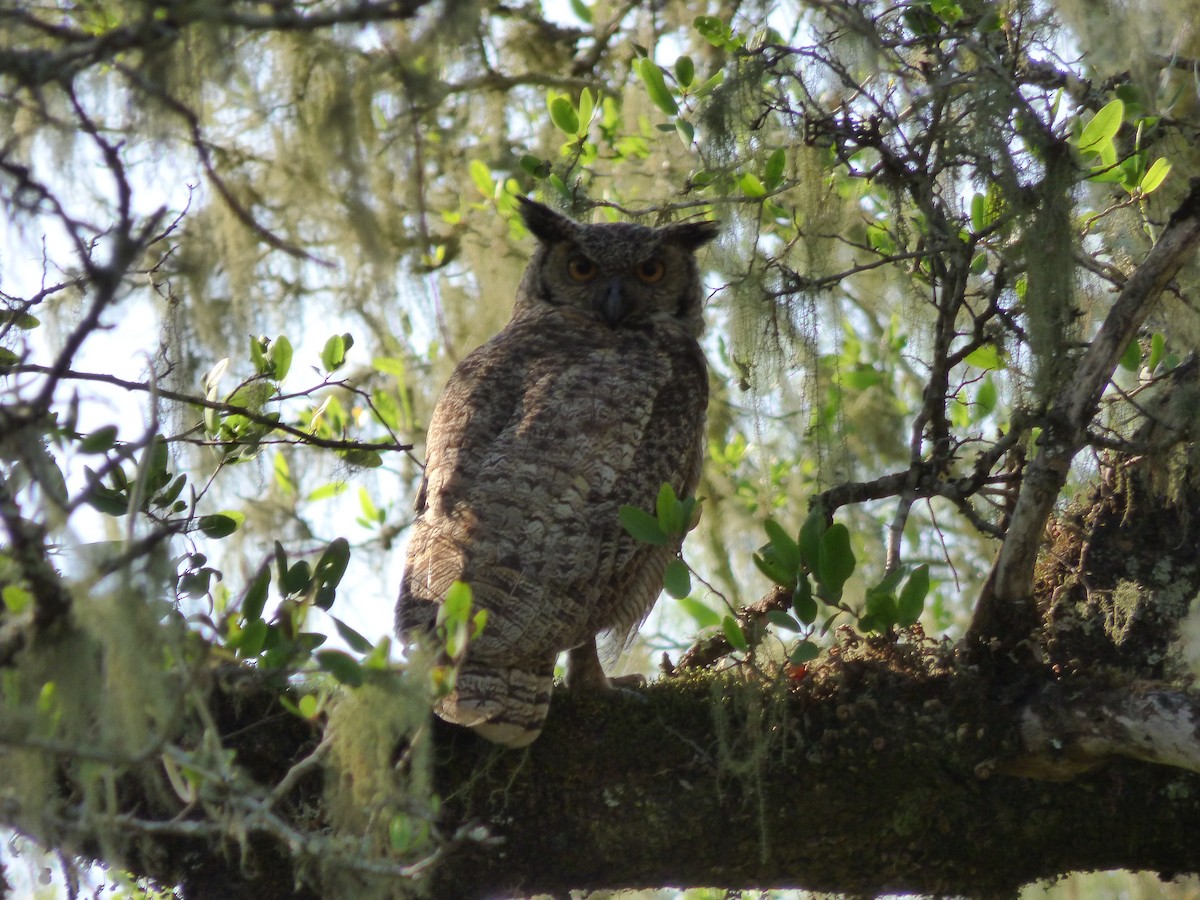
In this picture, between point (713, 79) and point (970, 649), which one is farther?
point (713, 79)

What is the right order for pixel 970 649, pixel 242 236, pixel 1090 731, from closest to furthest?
1. pixel 242 236
2. pixel 1090 731
3. pixel 970 649

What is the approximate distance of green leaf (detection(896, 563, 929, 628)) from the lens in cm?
272

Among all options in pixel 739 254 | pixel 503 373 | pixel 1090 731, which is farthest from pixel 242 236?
pixel 1090 731

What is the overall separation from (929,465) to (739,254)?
0.98m

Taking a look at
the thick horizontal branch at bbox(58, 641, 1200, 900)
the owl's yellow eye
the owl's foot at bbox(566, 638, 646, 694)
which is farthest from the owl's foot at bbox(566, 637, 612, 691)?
the owl's yellow eye

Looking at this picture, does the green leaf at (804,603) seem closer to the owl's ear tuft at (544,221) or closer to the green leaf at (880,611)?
the green leaf at (880,611)

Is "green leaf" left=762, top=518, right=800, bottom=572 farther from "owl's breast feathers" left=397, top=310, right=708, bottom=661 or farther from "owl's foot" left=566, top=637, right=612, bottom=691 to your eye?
"owl's foot" left=566, top=637, right=612, bottom=691

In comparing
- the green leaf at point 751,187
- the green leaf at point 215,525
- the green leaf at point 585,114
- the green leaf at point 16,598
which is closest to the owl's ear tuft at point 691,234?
the green leaf at point 585,114

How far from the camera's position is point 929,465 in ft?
10.2

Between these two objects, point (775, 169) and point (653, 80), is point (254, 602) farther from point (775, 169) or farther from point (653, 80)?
point (653, 80)

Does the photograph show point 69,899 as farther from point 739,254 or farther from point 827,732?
point 739,254

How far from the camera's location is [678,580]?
2.71 metres

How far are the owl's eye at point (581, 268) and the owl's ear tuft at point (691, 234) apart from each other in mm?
297

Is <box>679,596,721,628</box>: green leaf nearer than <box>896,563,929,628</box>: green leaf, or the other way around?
<box>896,563,929,628</box>: green leaf
